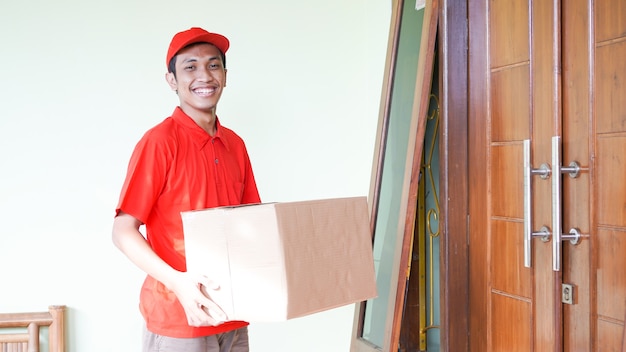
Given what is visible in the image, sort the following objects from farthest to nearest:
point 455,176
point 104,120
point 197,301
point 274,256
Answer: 1. point 104,120
2. point 455,176
3. point 197,301
4. point 274,256

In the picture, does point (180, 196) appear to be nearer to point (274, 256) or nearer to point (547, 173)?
point (274, 256)

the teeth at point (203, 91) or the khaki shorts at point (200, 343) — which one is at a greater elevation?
the teeth at point (203, 91)

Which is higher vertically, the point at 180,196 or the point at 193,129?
the point at 193,129

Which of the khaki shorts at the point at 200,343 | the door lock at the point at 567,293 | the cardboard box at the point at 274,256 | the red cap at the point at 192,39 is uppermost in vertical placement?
the red cap at the point at 192,39

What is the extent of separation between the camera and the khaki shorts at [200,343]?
1.88 m

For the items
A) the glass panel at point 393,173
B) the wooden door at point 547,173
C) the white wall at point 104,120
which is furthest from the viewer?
the white wall at point 104,120

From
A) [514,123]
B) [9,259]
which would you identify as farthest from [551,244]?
[9,259]

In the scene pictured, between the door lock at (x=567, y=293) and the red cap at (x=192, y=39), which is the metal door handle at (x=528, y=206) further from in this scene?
the red cap at (x=192, y=39)

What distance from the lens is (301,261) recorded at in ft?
5.42

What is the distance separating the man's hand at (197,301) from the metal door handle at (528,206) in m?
0.96

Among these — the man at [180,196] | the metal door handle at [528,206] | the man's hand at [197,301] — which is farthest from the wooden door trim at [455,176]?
the man's hand at [197,301]

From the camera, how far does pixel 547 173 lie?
2184 millimetres

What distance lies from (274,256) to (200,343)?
0.43m

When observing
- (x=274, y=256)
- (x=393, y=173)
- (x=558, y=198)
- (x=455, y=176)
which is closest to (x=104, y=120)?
(x=393, y=173)
